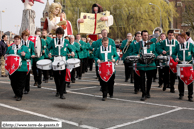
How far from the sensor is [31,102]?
8789 millimetres

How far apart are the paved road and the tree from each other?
35.3 m

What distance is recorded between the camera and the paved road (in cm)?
638

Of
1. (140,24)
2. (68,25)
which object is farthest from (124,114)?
(140,24)

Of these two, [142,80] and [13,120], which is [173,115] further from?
[13,120]

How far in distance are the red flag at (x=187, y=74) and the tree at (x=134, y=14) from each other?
3572 cm

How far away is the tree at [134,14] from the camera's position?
4503 centimetres

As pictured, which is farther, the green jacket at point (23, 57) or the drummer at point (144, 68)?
the green jacket at point (23, 57)

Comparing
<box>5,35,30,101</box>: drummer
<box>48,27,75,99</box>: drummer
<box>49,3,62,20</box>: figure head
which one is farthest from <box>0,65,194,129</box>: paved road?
<box>49,3,62,20</box>: figure head

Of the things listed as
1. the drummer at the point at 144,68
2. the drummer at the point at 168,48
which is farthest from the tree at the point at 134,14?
the drummer at the point at 144,68

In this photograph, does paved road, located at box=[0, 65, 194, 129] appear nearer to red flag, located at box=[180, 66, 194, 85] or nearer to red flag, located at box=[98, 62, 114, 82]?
red flag, located at box=[180, 66, 194, 85]

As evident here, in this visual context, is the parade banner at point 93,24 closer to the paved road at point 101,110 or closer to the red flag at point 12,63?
the paved road at point 101,110

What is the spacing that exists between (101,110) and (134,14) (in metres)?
39.1

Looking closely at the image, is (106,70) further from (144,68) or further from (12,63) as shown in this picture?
(12,63)

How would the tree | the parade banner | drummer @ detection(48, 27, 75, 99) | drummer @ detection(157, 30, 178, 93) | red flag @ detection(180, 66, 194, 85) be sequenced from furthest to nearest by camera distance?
the tree
the parade banner
drummer @ detection(157, 30, 178, 93)
drummer @ detection(48, 27, 75, 99)
red flag @ detection(180, 66, 194, 85)
